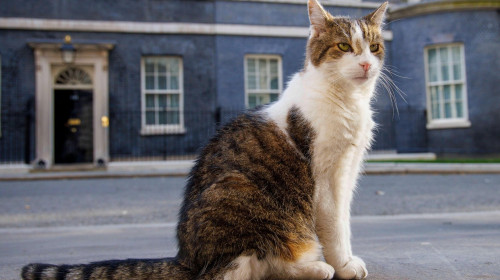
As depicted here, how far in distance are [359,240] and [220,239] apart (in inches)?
76.6

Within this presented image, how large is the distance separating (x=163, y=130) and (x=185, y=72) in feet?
6.59

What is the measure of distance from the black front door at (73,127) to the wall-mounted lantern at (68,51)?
3.53 ft

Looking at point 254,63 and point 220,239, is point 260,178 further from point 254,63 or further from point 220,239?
point 254,63

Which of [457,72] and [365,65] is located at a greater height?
[457,72]

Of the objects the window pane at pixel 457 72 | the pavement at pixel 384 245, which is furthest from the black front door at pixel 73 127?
the window pane at pixel 457 72

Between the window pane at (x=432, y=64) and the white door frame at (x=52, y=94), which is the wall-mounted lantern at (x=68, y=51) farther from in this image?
the window pane at (x=432, y=64)

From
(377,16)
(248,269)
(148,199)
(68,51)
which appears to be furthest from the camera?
(68,51)

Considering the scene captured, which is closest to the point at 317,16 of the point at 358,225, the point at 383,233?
the point at 383,233

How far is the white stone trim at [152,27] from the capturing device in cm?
1345

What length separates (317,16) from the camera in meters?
2.49

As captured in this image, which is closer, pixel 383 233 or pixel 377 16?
pixel 377 16

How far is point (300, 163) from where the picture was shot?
208cm

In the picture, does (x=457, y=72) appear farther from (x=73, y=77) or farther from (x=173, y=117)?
(x=73, y=77)

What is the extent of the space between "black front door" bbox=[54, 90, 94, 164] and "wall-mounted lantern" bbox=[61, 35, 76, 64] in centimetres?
108
